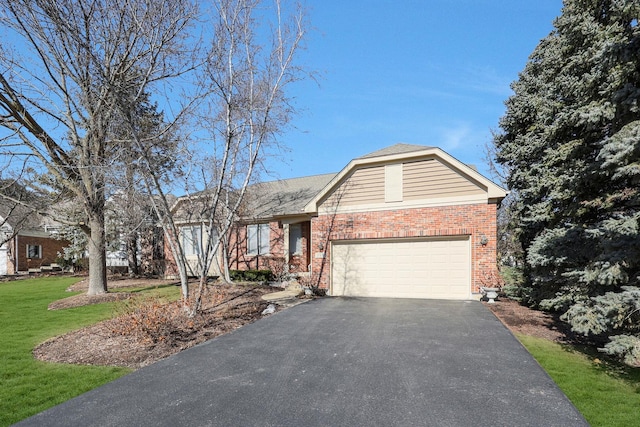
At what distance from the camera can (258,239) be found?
1733 cm

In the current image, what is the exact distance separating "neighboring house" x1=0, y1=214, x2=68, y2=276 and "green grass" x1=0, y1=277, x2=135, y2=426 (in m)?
18.2

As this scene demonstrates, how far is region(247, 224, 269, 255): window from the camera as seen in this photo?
673 inches

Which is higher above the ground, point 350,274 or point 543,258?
point 543,258

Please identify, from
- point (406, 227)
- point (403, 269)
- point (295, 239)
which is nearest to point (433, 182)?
point (406, 227)

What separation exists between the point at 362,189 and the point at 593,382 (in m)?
8.83

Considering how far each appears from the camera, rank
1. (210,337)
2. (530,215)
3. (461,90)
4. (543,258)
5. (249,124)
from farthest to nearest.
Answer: (461,90) < (530,215) < (249,124) < (543,258) < (210,337)

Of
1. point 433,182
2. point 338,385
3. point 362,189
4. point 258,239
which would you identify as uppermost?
point 433,182

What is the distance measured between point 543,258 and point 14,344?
12.0 m

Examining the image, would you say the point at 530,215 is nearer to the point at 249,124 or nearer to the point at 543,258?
the point at 543,258

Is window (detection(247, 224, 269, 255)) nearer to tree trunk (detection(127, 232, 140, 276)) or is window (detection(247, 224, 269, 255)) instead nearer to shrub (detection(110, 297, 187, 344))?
tree trunk (detection(127, 232, 140, 276))

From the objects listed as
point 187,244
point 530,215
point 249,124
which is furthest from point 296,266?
point 530,215

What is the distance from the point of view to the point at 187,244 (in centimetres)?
1886

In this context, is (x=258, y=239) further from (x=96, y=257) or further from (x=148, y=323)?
(x=148, y=323)

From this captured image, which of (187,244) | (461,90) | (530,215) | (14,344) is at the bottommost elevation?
(14,344)
